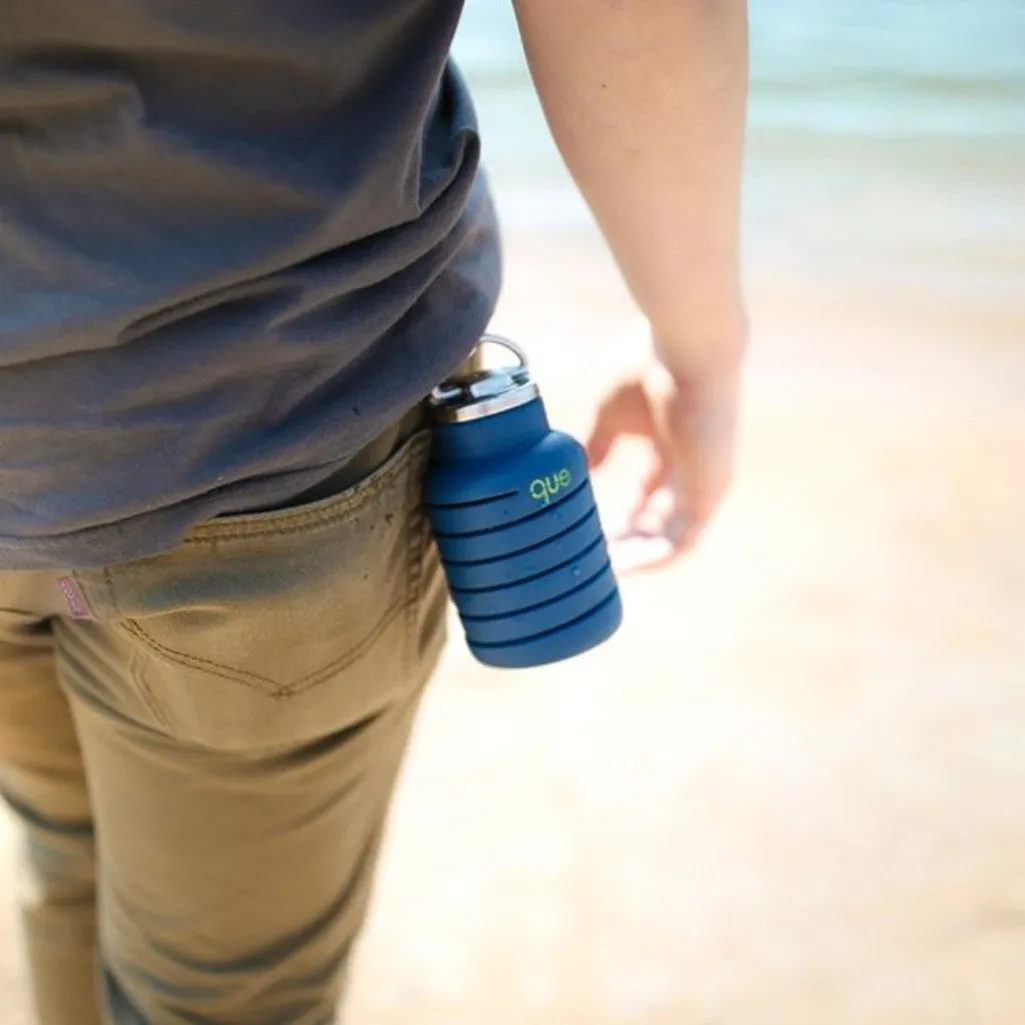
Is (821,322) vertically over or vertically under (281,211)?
under

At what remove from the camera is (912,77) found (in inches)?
161

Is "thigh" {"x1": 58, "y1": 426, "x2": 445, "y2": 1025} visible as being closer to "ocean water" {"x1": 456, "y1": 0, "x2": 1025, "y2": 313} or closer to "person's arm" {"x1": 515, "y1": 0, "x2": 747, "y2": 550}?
"person's arm" {"x1": 515, "y1": 0, "x2": 747, "y2": 550}

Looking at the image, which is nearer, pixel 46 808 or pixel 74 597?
pixel 74 597

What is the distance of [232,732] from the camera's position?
0.69 meters

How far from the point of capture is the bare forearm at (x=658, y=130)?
2.10ft

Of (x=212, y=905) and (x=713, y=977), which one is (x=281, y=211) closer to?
(x=212, y=905)

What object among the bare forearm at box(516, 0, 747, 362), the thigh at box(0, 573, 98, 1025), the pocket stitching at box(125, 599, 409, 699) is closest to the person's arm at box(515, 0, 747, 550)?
the bare forearm at box(516, 0, 747, 362)

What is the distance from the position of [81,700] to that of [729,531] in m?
1.21

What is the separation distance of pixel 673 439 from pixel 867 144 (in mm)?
2944

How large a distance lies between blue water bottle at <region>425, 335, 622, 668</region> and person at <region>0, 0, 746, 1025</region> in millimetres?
22

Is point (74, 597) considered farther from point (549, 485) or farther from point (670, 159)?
point (670, 159)

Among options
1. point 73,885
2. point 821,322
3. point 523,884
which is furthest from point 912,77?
point 73,885

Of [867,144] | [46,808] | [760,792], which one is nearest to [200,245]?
[46,808]

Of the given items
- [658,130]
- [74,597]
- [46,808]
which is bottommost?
[46,808]
